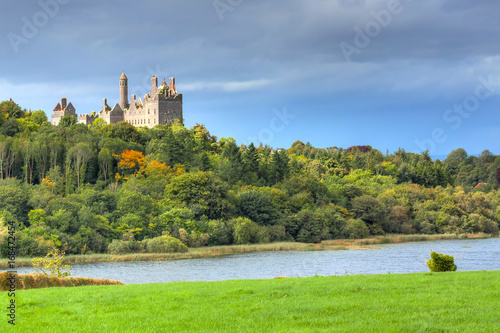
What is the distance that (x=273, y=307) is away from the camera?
13.7 m

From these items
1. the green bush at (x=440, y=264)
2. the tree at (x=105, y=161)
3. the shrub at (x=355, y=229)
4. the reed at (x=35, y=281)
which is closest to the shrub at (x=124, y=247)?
the tree at (x=105, y=161)

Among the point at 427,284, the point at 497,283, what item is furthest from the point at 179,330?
the point at 497,283

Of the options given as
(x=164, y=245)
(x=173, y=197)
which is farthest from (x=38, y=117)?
(x=164, y=245)

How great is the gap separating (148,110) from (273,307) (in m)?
82.8

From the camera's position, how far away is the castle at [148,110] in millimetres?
92812

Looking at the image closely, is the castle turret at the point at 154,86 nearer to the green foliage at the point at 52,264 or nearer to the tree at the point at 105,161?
the tree at the point at 105,161

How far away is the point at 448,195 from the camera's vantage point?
83938mm

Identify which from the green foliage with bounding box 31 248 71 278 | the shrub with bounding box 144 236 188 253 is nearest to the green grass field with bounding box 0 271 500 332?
the green foliage with bounding box 31 248 71 278

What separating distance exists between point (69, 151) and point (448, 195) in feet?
177

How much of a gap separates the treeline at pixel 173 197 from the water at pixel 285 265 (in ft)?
25.8

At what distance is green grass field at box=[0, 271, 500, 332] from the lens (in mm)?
11820

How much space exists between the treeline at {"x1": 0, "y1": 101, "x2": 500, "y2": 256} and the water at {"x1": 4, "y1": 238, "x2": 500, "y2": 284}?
7864 mm

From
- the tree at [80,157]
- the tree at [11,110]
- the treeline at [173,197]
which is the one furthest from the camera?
the tree at [11,110]

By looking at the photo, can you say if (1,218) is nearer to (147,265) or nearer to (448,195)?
(147,265)
